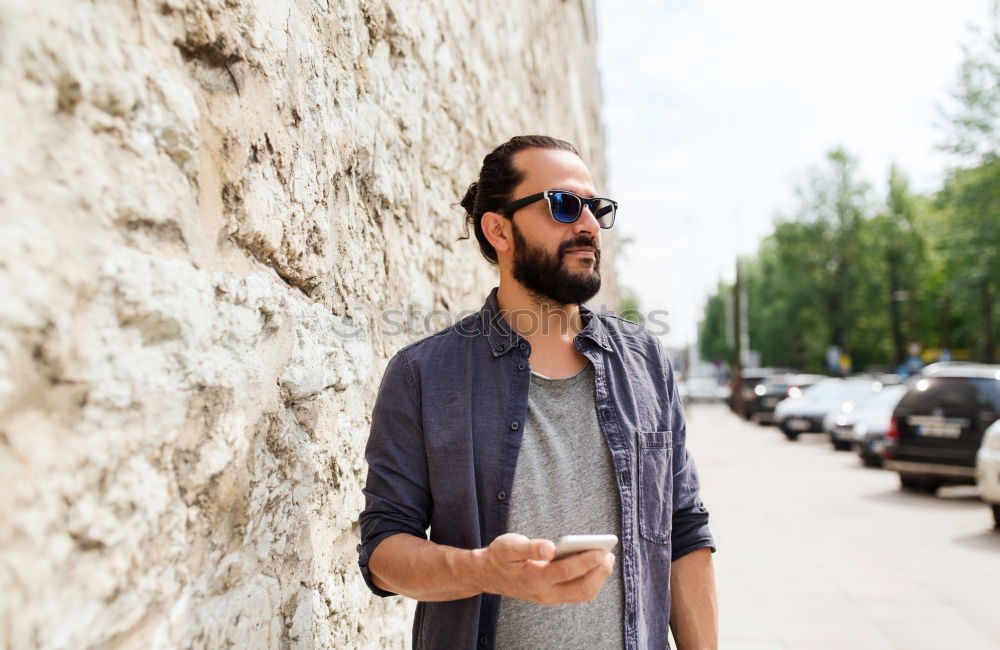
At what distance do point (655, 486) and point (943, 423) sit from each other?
10.0 m

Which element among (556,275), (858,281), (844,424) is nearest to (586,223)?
(556,275)

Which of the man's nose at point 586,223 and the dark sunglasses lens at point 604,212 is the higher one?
the dark sunglasses lens at point 604,212

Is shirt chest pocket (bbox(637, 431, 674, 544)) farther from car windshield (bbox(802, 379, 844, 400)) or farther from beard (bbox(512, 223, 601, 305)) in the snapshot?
car windshield (bbox(802, 379, 844, 400))

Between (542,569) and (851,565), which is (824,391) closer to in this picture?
(851,565)

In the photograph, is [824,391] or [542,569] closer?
[542,569]

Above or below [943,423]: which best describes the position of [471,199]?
above

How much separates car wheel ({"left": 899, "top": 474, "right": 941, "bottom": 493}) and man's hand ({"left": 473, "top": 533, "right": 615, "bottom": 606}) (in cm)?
1121

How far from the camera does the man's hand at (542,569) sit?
4.62ft

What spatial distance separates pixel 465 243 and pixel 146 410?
2993 mm

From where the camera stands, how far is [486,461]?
1.81m

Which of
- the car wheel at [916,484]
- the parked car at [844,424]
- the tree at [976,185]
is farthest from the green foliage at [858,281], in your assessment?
the car wheel at [916,484]

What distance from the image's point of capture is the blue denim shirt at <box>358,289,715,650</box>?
5.82ft

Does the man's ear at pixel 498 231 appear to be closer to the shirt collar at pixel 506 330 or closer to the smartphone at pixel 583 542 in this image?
the shirt collar at pixel 506 330

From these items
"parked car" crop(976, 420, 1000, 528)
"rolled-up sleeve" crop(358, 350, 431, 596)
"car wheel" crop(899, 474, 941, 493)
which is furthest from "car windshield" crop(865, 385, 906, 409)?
"rolled-up sleeve" crop(358, 350, 431, 596)
